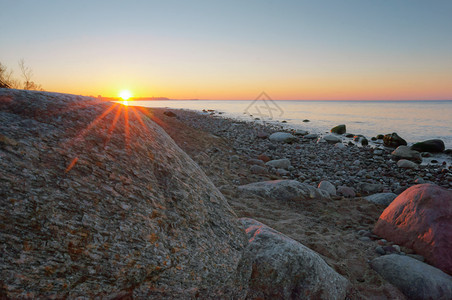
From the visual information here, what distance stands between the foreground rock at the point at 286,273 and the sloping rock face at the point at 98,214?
0.50 ft

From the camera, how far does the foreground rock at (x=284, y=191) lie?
5520 mm

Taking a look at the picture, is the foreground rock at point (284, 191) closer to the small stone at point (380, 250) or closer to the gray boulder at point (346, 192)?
the gray boulder at point (346, 192)

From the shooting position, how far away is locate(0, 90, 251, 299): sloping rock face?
1.41 m

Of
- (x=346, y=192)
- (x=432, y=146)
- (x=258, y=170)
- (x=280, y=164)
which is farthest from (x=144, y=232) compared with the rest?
(x=432, y=146)

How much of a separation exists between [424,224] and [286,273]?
9.11 feet

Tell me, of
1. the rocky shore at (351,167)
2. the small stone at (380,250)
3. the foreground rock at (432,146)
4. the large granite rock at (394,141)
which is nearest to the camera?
the small stone at (380,250)

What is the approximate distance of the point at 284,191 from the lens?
561 centimetres

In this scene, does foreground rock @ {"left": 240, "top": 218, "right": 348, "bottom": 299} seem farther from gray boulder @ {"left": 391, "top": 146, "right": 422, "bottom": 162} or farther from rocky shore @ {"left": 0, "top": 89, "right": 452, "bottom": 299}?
gray boulder @ {"left": 391, "top": 146, "right": 422, "bottom": 162}

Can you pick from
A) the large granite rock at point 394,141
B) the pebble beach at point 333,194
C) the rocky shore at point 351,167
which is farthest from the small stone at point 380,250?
the large granite rock at point 394,141

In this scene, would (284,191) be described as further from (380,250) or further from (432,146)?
(432,146)

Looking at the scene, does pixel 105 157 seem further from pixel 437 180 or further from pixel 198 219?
pixel 437 180

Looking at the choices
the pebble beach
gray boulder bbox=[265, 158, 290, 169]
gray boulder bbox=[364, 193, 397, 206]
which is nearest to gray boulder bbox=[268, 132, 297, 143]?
the pebble beach

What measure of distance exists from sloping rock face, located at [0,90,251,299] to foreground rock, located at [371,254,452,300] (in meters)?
2.24

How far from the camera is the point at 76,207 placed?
158 cm
